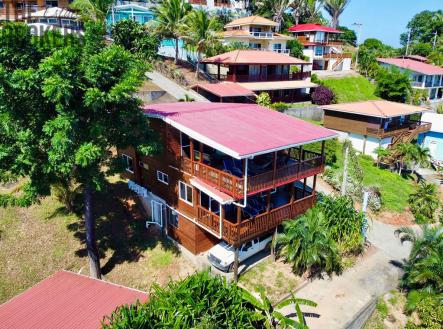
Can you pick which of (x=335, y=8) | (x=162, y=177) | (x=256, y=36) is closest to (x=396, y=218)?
(x=162, y=177)

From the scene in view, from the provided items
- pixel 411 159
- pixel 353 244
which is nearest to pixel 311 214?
pixel 353 244

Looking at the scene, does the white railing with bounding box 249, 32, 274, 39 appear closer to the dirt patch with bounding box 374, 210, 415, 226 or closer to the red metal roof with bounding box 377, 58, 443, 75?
the red metal roof with bounding box 377, 58, 443, 75

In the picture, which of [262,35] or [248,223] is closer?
[248,223]

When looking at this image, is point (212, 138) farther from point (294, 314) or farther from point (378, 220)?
point (378, 220)

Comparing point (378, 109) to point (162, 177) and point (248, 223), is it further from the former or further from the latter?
point (162, 177)

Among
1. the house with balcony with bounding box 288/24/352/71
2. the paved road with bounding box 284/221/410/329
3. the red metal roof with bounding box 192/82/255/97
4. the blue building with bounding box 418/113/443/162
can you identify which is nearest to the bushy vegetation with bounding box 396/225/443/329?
the paved road with bounding box 284/221/410/329
